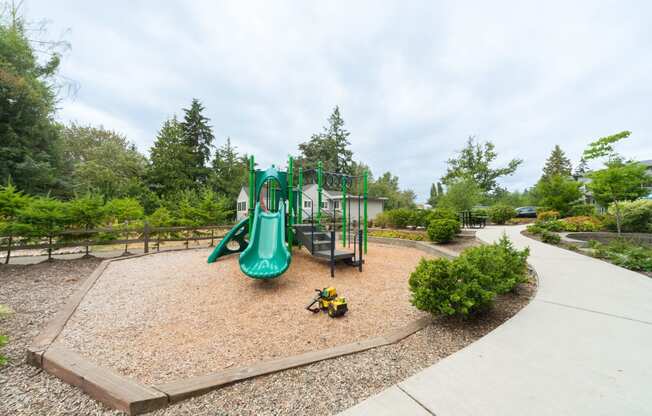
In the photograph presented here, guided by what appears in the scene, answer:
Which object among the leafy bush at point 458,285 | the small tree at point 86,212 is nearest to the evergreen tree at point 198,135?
the small tree at point 86,212

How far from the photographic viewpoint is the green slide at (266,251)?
13.7ft

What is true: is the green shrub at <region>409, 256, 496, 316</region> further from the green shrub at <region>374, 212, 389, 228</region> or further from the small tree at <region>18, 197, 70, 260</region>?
the green shrub at <region>374, 212, 389, 228</region>

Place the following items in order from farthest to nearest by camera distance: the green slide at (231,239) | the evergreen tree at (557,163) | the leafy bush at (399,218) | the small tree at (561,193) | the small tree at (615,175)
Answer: the evergreen tree at (557,163) → the small tree at (561,193) → the leafy bush at (399,218) → the small tree at (615,175) → the green slide at (231,239)

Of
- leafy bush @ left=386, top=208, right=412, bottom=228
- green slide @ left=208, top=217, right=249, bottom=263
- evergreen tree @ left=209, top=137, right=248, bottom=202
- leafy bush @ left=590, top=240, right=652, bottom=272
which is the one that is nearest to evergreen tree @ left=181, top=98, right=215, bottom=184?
evergreen tree @ left=209, top=137, right=248, bottom=202

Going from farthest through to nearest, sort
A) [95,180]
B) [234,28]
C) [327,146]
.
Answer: [327,146]
[95,180]
[234,28]

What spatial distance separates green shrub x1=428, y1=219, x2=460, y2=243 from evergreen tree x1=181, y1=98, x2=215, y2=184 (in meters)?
26.1

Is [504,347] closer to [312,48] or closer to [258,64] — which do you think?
[312,48]

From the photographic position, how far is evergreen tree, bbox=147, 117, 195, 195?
78.1ft

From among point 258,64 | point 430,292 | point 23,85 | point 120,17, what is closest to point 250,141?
point 23,85

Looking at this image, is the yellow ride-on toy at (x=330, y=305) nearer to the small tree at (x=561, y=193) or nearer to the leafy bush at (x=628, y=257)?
the leafy bush at (x=628, y=257)

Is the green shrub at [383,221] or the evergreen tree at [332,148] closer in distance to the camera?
the green shrub at [383,221]

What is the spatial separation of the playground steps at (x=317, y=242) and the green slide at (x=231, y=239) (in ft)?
6.12

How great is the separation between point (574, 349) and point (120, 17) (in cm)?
1046

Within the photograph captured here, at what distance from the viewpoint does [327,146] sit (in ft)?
Result: 114
